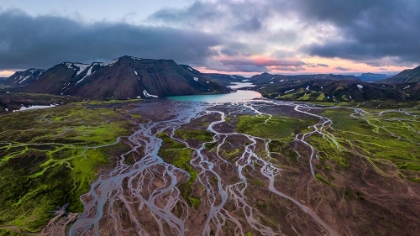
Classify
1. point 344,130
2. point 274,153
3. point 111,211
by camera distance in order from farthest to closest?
1. point 344,130
2. point 274,153
3. point 111,211

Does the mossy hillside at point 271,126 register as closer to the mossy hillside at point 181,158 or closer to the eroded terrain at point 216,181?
the eroded terrain at point 216,181

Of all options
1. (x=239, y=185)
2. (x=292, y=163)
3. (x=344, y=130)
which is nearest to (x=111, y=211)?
(x=239, y=185)

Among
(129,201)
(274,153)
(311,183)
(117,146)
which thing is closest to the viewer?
(129,201)

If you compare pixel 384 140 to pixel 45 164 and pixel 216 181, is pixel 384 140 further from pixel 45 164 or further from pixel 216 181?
pixel 45 164

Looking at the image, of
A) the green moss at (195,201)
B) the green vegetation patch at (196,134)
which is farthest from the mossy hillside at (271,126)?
the green moss at (195,201)

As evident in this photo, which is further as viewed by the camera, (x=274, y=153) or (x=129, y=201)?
(x=274, y=153)

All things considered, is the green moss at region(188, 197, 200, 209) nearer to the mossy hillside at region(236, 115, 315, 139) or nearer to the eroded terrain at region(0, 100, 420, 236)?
the eroded terrain at region(0, 100, 420, 236)

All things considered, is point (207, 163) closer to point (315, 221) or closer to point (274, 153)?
point (274, 153)

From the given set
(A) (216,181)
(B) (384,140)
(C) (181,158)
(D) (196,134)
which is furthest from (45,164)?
(B) (384,140)
